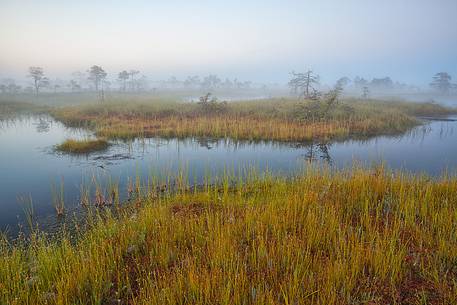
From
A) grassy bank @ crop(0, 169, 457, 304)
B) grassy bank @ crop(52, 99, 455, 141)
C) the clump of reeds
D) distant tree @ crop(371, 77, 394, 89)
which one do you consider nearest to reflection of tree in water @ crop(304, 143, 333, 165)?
grassy bank @ crop(52, 99, 455, 141)

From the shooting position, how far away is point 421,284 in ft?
14.0

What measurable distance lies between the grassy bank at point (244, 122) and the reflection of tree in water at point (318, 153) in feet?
5.75

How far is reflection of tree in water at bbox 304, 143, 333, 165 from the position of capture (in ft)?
52.7

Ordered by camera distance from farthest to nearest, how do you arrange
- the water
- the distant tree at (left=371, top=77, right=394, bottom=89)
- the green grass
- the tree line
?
the distant tree at (left=371, top=77, right=394, bottom=89), the tree line, the green grass, the water

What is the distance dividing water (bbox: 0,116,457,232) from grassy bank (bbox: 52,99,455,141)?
182 cm

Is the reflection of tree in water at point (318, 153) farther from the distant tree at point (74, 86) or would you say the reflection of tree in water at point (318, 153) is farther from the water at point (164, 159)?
the distant tree at point (74, 86)

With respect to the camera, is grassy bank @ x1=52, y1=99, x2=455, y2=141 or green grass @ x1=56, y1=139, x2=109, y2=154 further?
grassy bank @ x1=52, y1=99, x2=455, y2=141

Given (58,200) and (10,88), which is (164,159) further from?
(10,88)

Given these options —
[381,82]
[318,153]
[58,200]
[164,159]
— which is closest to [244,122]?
[318,153]

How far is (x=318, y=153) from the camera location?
17547 mm

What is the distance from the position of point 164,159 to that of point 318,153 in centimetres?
944

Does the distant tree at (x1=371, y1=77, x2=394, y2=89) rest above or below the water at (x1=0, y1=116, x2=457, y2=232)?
above

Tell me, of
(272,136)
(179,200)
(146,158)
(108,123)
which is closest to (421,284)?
(179,200)

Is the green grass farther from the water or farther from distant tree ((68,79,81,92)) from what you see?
distant tree ((68,79,81,92))
